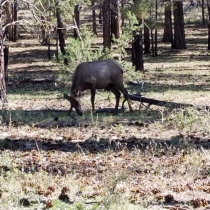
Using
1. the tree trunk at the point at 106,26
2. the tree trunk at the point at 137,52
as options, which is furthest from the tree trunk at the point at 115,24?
the tree trunk at the point at 137,52

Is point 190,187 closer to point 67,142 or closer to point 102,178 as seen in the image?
point 102,178

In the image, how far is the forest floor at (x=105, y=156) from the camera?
624 centimetres

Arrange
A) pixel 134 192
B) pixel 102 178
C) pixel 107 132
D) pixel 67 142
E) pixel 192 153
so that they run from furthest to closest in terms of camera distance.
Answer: pixel 107 132, pixel 67 142, pixel 192 153, pixel 102 178, pixel 134 192

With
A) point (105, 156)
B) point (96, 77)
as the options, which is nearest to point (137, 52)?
point (96, 77)

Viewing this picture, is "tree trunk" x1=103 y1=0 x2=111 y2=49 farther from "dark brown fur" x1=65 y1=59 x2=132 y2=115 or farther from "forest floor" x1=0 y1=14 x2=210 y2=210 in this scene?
"dark brown fur" x1=65 y1=59 x2=132 y2=115

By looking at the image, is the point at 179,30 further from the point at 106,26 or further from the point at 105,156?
the point at 105,156

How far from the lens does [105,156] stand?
9352mm

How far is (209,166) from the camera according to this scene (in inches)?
327

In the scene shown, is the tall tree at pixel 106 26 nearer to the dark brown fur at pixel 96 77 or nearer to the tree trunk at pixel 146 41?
the tree trunk at pixel 146 41

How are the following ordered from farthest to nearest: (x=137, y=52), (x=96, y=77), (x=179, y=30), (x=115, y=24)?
(x=179, y=30) → (x=115, y=24) → (x=137, y=52) → (x=96, y=77)

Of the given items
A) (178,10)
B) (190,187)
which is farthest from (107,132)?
(178,10)

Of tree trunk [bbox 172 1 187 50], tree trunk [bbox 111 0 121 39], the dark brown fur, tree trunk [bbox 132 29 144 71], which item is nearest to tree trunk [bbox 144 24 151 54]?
tree trunk [bbox 111 0 121 39]

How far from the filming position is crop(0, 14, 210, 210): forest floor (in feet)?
20.5

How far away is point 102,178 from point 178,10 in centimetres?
3269
